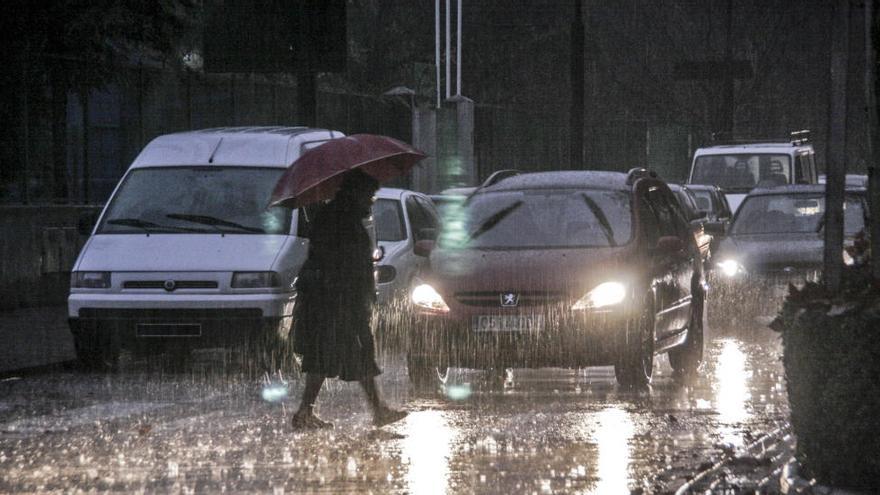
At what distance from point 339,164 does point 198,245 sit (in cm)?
378

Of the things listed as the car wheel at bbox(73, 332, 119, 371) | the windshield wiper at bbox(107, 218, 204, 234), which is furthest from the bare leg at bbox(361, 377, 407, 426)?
the windshield wiper at bbox(107, 218, 204, 234)

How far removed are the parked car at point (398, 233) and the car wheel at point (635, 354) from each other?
3.73m

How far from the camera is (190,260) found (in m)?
15.1

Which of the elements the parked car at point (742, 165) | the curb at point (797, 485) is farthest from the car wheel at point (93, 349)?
the parked car at point (742, 165)

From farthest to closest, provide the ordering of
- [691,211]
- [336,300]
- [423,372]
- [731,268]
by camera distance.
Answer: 1. [691,211]
2. [731,268]
3. [423,372]
4. [336,300]

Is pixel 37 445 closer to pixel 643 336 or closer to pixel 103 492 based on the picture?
pixel 103 492

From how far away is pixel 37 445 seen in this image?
10.6m

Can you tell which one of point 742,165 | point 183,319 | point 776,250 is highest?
point 742,165

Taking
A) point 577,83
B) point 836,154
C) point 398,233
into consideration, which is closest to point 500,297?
point 836,154

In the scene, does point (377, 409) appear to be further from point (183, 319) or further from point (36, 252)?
point (36, 252)

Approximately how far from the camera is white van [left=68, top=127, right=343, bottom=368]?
48.7 ft

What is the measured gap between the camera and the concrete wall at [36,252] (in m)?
A: 21.6

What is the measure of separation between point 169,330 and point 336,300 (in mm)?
3687

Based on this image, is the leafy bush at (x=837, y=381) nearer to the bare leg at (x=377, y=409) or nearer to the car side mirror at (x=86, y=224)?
the bare leg at (x=377, y=409)
